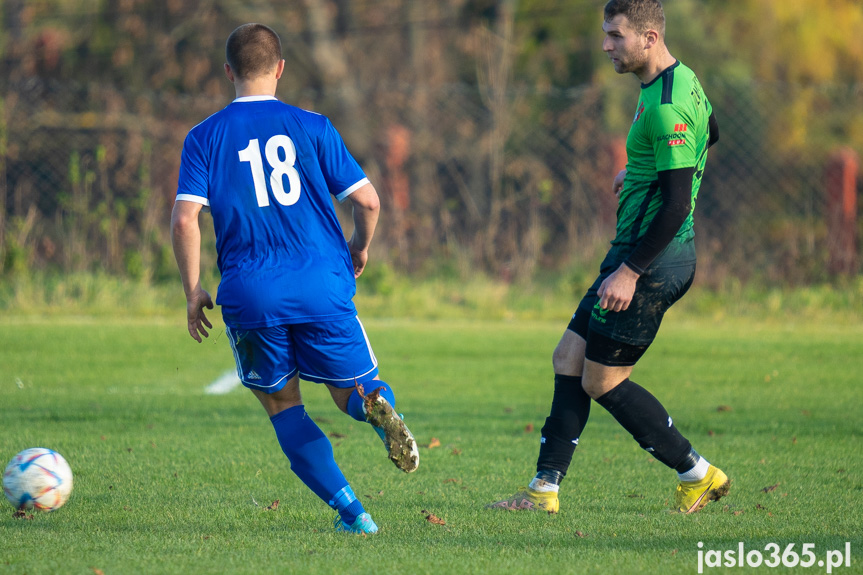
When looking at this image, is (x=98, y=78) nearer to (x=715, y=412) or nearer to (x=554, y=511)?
(x=715, y=412)

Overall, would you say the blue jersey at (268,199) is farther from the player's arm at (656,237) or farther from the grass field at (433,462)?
the player's arm at (656,237)

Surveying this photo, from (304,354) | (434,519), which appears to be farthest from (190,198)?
(434,519)

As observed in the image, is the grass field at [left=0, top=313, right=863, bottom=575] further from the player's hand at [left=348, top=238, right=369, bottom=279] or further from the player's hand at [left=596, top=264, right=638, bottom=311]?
the player's hand at [left=348, top=238, right=369, bottom=279]

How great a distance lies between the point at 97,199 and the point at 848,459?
1157 cm

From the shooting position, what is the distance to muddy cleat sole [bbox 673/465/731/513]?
443cm

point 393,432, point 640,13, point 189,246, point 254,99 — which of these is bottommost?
point 393,432

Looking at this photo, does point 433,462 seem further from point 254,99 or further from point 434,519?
point 254,99

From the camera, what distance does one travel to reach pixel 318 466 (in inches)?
157

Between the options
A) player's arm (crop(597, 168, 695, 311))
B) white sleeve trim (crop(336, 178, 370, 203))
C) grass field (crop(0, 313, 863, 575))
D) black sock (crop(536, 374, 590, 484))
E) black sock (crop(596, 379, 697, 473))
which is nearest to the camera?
grass field (crop(0, 313, 863, 575))

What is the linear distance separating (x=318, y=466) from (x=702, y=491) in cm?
175

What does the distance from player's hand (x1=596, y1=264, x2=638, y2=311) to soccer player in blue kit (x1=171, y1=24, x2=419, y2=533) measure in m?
1.00

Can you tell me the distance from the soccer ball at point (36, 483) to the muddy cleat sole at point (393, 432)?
1.52 metres

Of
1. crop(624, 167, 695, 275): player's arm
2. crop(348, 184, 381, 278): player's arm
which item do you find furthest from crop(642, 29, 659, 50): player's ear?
crop(348, 184, 381, 278): player's arm

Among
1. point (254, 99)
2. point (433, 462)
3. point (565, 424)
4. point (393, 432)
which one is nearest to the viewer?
point (393, 432)
